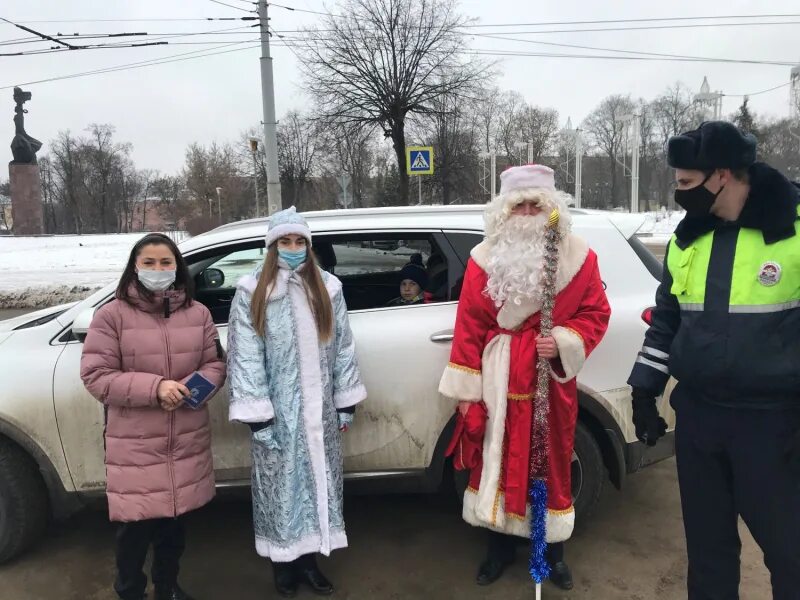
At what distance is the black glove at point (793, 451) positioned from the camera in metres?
1.85

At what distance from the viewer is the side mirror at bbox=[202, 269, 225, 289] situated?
12.3 ft

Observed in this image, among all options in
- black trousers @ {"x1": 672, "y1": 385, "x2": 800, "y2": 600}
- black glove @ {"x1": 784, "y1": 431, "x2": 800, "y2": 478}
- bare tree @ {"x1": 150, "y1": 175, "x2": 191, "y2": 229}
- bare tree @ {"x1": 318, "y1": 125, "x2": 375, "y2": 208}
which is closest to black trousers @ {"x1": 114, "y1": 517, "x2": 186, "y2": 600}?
black trousers @ {"x1": 672, "y1": 385, "x2": 800, "y2": 600}

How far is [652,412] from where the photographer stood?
2.35m

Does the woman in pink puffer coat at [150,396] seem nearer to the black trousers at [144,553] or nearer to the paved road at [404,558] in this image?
the black trousers at [144,553]

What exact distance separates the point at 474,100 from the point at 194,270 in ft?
65.3

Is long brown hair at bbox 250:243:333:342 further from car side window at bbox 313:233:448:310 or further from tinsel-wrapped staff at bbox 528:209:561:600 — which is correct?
tinsel-wrapped staff at bbox 528:209:561:600

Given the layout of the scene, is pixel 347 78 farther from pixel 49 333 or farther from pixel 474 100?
pixel 49 333

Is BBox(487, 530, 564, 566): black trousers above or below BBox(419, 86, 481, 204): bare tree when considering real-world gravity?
below

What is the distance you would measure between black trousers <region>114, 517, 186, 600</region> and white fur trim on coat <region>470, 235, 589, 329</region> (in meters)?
1.70

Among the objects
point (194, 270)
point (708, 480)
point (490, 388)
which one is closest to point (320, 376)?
point (490, 388)

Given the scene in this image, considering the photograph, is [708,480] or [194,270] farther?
[194,270]

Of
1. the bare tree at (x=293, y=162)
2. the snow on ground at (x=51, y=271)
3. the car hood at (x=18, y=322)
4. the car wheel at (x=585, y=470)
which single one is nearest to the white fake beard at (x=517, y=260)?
the car wheel at (x=585, y=470)

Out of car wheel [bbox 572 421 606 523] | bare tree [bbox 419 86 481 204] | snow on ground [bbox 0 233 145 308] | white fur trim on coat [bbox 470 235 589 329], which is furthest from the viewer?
bare tree [bbox 419 86 481 204]

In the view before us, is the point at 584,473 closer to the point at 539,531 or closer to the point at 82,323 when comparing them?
the point at 539,531
